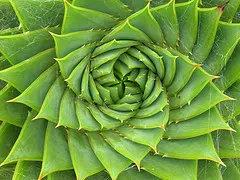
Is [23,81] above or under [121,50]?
under

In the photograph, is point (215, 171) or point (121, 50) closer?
point (121, 50)

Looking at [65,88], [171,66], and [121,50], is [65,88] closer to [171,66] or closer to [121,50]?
[121,50]

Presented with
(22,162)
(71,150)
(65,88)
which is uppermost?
(65,88)

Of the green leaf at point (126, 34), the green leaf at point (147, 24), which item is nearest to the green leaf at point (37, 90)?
the green leaf at point (126, 34)

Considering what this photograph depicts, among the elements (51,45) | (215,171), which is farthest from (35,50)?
(215,171)

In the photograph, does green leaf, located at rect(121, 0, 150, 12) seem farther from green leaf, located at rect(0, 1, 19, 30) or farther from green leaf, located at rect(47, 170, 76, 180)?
green leaf, located at rect(47, 170, 76, 180)

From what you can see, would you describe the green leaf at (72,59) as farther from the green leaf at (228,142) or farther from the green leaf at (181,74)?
the green leaf at (228,142)

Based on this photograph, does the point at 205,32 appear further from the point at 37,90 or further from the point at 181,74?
the point at 37,90

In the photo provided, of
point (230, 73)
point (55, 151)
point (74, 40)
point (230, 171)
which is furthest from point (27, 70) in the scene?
point (230, 171)
